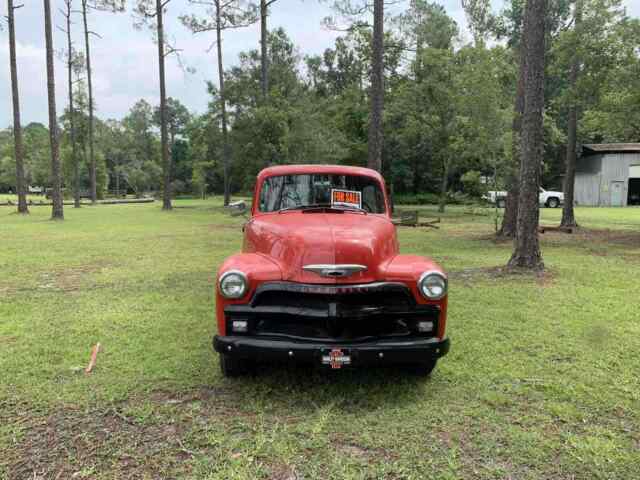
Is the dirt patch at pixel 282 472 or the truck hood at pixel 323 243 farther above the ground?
the truck hood at pixel 323 243

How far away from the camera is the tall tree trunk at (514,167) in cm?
1180

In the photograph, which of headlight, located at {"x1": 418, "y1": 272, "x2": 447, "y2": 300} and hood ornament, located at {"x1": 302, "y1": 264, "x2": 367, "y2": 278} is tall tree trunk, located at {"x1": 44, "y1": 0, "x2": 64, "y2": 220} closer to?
hood ornament, located at {"x1": 302, "y1": 264, "x2": 367, "y2": 278}

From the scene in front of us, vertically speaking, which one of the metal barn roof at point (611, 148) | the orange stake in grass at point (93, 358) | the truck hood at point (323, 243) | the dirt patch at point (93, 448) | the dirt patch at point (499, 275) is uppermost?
the metal barn roof at point (611, 148)

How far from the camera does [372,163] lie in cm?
1302

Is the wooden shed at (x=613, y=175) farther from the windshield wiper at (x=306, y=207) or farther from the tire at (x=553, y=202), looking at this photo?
the windshield wiper at (x=306, y=207)

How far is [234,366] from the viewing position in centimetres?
384

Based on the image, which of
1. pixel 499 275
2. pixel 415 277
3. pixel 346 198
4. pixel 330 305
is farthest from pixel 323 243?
pixel 499 275

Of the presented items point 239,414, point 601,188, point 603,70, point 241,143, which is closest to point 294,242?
point 239,414

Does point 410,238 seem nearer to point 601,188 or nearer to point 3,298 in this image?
point 3,298

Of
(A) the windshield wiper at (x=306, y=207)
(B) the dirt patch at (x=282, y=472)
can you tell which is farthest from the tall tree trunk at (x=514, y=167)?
(B) the dirt patch at (x=282, y=472)

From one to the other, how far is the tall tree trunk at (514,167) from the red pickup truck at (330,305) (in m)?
8.34

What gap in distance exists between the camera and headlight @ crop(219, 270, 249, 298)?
3.50m

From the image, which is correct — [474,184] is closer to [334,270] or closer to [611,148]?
[334,270]

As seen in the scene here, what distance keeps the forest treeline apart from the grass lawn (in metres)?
8.22
